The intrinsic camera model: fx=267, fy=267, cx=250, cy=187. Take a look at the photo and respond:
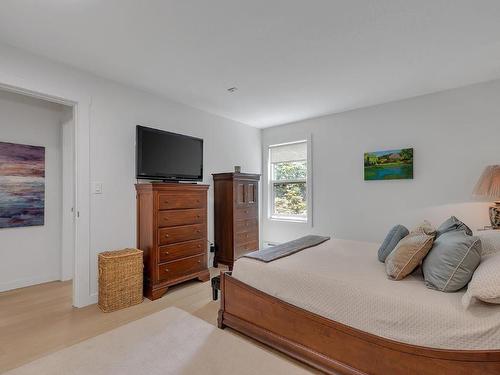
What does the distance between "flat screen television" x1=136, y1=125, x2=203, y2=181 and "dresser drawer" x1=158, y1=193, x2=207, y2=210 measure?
35 centimetres

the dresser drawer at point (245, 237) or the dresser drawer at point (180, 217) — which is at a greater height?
the dresser drawer at point (180, 217)

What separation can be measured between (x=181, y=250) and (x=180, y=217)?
39 cm

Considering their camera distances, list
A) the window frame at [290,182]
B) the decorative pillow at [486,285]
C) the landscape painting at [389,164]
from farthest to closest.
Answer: the window frame at [290,182]
the landscape painting at [389,164]
the decorative pillow at [486,285]

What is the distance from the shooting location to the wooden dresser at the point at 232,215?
3.99m

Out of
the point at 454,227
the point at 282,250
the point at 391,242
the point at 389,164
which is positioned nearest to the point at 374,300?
the point at 391,242

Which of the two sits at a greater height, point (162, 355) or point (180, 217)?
point (180, 217)

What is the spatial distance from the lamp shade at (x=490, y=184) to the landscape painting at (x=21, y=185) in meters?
5.01

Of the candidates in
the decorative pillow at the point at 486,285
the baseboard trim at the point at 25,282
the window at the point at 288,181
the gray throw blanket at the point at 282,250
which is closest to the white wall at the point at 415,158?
the window at the point at 288,181

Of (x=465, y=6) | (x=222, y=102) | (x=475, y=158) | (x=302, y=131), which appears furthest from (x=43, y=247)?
(x=475, y=158)

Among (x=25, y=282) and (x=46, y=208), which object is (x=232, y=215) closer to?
(x=46, y=208)

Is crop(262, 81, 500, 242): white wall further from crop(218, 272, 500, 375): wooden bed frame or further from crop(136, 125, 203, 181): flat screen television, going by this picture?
crop(218, 272, 500, 375): wooden bed frame

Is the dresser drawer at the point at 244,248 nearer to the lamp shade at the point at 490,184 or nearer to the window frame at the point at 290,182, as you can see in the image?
the window frame at the point at 290,182

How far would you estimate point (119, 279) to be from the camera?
8.69ft

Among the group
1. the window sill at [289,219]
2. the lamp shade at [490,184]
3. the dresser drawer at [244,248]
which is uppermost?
the lamp shade at [490,184]
